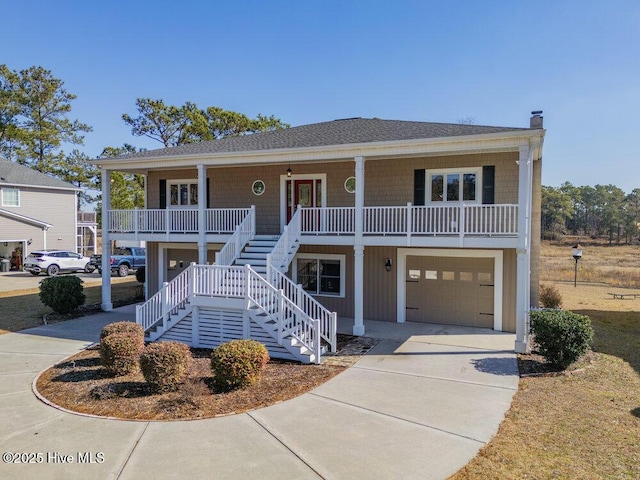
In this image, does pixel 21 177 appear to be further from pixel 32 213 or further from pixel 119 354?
pixel 119 354

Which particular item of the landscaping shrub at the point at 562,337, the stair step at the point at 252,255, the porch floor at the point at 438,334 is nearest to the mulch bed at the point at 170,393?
the porch floor at the point at 438,334

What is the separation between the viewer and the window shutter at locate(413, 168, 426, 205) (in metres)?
13.0

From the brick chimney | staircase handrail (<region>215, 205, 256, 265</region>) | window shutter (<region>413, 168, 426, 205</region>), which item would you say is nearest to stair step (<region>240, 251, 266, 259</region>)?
staircase handrail (<region>215, 205, 256, 265</region>)

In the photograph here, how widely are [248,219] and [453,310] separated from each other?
693cm

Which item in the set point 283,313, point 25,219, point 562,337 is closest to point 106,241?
point 283,313

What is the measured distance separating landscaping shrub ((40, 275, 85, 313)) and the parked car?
588 inches

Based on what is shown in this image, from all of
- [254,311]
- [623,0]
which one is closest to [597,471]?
[254,311]

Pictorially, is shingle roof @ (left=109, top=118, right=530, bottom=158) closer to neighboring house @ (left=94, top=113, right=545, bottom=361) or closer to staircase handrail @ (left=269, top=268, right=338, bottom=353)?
neighboring house @ (left=94, top=113, right=545, bottom=361)

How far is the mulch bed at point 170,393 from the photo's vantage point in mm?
6738

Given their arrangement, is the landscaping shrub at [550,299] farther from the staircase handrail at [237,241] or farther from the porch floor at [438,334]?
the staircase handrail at [237,241]

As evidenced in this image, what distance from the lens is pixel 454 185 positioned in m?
12.7

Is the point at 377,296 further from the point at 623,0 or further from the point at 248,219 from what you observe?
the point at 623,0

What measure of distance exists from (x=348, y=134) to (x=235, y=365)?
28.3ft

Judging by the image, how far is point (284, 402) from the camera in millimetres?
7051
